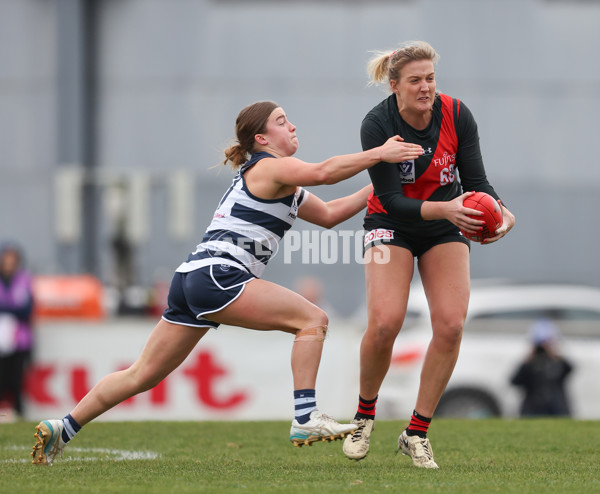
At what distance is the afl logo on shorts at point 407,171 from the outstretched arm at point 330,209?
414mm

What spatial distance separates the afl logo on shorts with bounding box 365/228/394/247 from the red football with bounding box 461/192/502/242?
54 centimetres

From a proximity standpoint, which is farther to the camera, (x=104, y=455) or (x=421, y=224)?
(x=104, y=455)

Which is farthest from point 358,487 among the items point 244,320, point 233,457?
point 233,457

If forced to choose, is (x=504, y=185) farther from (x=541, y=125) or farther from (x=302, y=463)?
(x=302, y=463)

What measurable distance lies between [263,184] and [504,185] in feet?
50.4

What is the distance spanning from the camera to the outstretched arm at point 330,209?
628cm

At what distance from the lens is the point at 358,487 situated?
205 inches

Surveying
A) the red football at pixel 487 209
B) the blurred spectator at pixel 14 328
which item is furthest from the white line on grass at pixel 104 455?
the blurred spectator at pixel 14 328

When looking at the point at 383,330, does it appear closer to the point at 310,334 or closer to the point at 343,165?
the point at 310,334

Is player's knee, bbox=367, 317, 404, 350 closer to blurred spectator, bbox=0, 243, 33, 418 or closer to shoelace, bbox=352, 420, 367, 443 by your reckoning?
shoelace, bbox=352, 420, 367, 443

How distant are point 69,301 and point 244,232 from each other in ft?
26.8

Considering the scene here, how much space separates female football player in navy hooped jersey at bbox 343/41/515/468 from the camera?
19.2ft

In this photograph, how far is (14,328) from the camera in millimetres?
11727

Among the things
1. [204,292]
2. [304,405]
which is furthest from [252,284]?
[304,405]
